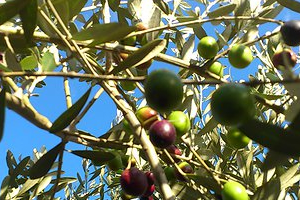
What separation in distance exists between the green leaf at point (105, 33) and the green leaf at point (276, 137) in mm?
719

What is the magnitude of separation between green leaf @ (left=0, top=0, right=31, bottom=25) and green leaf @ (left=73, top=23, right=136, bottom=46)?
0.26 metres

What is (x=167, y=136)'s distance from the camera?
143 cm

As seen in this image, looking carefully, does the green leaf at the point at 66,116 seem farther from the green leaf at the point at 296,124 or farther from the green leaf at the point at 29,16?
the green leaf at the point at 296,124

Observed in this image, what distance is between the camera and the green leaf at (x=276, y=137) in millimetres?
804

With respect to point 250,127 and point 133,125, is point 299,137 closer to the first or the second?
point 250,127

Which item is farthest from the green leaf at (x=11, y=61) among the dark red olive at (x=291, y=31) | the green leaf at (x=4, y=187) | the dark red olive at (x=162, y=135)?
the dark red olive at (x=291, y=31)

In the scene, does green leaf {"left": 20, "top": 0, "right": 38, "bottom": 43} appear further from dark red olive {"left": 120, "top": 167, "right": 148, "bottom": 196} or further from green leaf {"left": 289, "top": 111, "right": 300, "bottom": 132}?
green leaf {"left": 289, "top": 111, "right": 300, "bottom": 132}

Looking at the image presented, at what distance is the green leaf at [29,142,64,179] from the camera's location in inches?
64.2

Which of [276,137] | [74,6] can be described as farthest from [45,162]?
[276,137]

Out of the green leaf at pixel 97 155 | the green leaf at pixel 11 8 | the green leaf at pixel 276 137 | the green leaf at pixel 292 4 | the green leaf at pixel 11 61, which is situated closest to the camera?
the green leaf at pixel 276 137

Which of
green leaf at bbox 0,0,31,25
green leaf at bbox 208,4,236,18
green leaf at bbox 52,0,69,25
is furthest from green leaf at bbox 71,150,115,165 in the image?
green leaf at bbox 208,4,236,18

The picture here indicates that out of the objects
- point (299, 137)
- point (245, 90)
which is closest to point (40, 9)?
point (245, 90)

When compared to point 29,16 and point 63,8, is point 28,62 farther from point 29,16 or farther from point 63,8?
point 29,16

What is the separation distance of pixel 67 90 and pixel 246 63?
776mm
